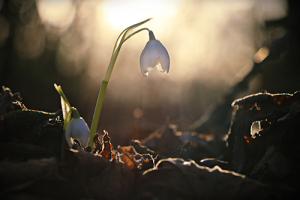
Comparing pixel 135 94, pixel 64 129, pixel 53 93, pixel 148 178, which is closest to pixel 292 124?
pixel 148 178

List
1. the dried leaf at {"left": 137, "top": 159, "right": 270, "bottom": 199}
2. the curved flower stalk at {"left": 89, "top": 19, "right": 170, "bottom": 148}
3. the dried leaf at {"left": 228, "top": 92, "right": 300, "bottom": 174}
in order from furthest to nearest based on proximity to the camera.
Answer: the curved flower stalk at {"left": 89, "top": 19, "right": 170, "bottom": 148} < the dried leaf at {"left": 228, "top": 92, "right": 300, "bottom": 174} < the dried leaf at {"left": 137, "top": 159, "right": 270, "bottom": 199}

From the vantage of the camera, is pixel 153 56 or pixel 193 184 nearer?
pixel 193 184

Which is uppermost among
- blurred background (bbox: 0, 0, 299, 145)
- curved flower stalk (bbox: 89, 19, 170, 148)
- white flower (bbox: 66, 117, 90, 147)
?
blurred background (bbox: 0, 0, 299, 145)

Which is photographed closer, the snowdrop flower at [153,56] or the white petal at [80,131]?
the white petal at [80,131]

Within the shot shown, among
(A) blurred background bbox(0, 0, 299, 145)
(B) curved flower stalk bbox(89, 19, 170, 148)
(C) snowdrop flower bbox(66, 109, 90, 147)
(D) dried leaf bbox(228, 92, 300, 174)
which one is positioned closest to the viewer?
(C) snowdrop flower bbox(66, 109, 90, 147)

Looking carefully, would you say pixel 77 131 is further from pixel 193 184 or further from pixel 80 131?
pixel 193 184

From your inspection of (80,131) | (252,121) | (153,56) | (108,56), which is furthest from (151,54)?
(108,56)

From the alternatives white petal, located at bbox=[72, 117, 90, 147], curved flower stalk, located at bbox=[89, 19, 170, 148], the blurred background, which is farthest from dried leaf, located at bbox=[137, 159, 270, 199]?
the blurred background

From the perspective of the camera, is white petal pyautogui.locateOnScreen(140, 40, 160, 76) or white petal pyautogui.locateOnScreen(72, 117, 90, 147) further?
white petal pyautogui.locateOnScreen(140, 40, 160, 76)

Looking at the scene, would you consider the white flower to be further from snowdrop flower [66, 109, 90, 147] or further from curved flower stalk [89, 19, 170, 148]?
curved flower stalk [89, 19, 170, 148]

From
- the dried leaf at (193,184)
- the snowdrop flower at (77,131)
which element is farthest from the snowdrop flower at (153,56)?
the dried leaf at (193,184)

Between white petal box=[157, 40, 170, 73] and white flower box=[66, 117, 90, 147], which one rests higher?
white petal box=[157, 40, 170, 73]

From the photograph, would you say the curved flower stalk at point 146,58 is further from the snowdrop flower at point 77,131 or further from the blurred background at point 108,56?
the blurred background at point 108,56
